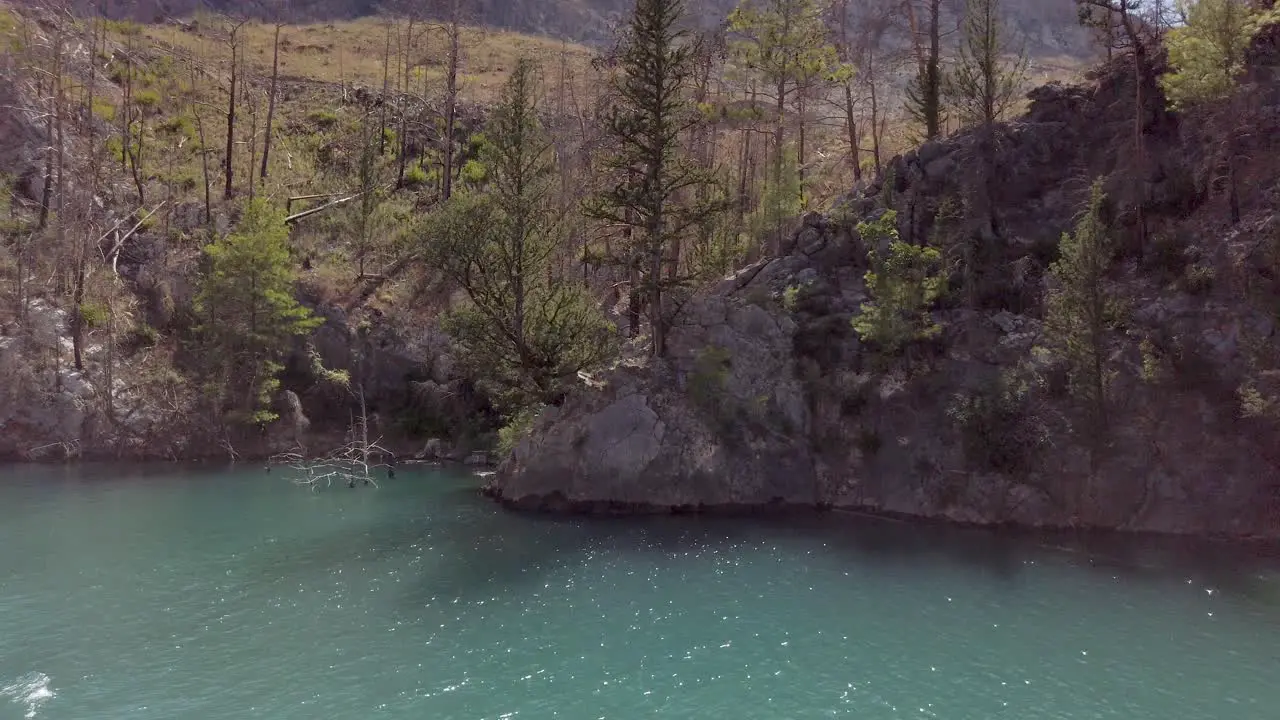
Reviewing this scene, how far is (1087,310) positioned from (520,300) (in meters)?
21.4

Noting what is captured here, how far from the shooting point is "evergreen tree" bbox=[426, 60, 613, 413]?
3152cm

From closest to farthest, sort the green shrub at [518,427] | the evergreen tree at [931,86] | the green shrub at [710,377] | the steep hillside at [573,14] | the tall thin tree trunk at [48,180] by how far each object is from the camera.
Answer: the green shrub at [710,377] → the green shrub at [518,427] → the evergreen tree at [931,86] → the tall thin tree trunk at [48,180] → the steep hillside at [573,14]

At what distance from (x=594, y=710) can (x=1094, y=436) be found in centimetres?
2099

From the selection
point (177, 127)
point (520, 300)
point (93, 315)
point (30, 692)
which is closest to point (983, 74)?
point (520, 300)

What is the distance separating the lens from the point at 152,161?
188ft

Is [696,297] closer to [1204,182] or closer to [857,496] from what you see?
[857,496]

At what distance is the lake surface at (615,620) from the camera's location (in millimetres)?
14547

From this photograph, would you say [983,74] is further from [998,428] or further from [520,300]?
[520,300]

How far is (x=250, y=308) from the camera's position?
41656 millimetres

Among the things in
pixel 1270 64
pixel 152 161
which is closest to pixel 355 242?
pixel 152 161

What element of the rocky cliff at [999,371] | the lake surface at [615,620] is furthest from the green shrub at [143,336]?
the rocky cliff at [999,371]

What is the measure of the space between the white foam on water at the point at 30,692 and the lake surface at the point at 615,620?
8 centimetres

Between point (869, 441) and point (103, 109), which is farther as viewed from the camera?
point (103, 109)

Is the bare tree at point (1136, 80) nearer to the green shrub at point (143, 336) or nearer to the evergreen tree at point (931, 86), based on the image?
the evergreen tree at point (931, 86)
